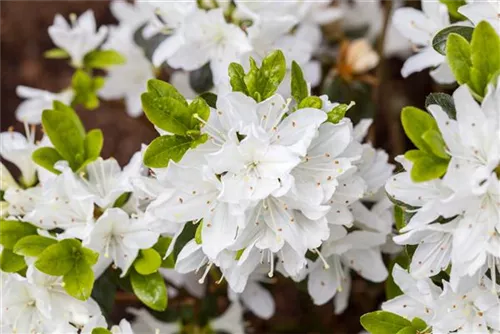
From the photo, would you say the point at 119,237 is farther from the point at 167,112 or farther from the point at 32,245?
the point at 167,112

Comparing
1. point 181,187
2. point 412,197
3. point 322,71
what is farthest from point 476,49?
point 322,71

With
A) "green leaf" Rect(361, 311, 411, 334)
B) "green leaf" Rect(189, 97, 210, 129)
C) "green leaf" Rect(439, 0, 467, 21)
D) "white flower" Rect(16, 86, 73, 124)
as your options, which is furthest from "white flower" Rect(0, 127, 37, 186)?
"green leaf" Rect(439, 0, 467, 21)

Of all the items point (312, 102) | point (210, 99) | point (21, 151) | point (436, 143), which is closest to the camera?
point (436, 143)

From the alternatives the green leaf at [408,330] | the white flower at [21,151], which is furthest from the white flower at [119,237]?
the green leaf at [408,330]

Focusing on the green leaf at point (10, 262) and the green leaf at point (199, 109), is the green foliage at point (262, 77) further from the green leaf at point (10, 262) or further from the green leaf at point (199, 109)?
the green leaf at point (10, 262)

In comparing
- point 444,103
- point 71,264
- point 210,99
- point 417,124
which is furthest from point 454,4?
point 71,264

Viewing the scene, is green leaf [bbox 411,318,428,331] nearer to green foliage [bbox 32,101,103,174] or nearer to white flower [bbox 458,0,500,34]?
white flower [bbox 458,0,500,34]

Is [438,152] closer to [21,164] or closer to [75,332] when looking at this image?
[75,332]
